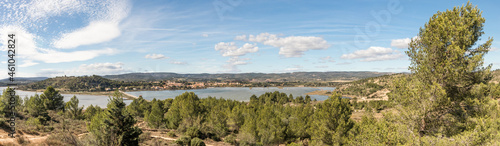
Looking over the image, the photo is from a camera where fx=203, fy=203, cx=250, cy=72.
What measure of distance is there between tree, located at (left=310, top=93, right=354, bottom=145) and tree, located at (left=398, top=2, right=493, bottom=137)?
34.6 feet

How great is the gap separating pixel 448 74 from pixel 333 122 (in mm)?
13131

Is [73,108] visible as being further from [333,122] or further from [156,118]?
[333,122]

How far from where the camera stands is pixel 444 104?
1136 cm

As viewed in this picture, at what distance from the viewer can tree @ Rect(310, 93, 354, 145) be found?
2236cm

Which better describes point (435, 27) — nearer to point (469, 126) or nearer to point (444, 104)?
point (444, 104)

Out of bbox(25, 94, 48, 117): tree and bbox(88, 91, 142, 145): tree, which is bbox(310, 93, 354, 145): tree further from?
bbox(25, 94, 48, 117): tree

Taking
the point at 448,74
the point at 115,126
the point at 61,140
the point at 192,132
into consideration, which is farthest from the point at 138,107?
the point at 448,74

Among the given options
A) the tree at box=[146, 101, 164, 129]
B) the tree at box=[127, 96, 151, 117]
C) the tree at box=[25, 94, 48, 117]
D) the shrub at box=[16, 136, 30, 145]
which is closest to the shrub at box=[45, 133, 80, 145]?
the shrub at box=[16, 136, 30, 145]

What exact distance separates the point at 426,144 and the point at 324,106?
13.6 meters

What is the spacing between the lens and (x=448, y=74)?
11375 millimetres

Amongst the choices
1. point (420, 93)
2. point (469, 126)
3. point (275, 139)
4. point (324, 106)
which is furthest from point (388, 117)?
point (275, 139)

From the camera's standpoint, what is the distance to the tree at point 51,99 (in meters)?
56.8

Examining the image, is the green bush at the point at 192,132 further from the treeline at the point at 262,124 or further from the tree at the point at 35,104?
the tree at the point at 35,104

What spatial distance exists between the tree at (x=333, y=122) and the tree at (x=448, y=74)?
10.6m
